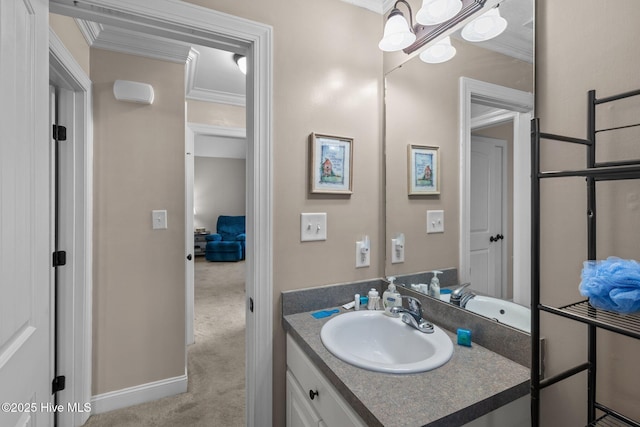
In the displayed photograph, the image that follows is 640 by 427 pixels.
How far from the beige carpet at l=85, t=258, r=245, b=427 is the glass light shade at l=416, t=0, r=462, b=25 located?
2329mm

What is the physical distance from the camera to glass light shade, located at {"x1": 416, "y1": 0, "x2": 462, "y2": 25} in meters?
1.18

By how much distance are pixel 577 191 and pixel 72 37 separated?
2.33m

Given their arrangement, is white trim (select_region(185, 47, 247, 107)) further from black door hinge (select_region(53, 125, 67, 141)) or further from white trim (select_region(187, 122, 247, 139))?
black door hinge (select_region(53, 125, 67, 141))

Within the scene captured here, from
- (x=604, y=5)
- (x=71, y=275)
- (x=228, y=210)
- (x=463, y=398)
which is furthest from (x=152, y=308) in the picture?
(x=228, y=210)

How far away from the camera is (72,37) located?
A: 5.28 feet

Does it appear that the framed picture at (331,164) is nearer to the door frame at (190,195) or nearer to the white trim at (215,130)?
the door frame at (190,195)

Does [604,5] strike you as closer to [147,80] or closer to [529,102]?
[529,102]

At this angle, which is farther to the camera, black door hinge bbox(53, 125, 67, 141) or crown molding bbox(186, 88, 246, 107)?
crown molding bbox(186, 88, 246, 107)

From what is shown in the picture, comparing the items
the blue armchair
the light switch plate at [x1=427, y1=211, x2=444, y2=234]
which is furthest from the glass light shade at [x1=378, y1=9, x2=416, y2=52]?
the blue armchair

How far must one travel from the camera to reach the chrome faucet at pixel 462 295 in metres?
1.19

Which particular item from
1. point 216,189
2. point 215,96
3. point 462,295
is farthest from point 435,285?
point 216,189

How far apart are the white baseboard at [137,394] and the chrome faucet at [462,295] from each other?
1944 mm

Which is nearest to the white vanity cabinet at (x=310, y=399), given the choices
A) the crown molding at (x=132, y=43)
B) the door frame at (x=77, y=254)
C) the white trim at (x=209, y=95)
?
the door frame at (x=77, y=254)

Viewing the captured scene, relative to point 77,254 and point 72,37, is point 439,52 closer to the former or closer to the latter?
point 72,37
